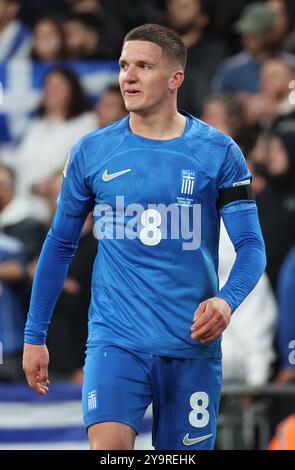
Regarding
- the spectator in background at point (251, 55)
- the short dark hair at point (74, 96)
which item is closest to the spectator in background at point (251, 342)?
the spectator in background at point (251, 55)

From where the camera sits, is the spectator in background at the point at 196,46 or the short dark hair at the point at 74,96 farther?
the short dark hair at the point at 74,96

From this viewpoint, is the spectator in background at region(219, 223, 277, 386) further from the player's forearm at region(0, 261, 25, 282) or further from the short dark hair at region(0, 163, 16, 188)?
the short dark hair at region(0, 163, 16, 188)

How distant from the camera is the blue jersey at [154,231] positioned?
4684 mm

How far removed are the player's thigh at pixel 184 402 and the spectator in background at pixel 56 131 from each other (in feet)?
16.0

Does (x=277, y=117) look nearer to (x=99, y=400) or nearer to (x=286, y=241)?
(x=286, y=241)

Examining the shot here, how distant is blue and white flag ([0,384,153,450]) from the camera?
7574 mm

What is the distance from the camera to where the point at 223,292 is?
4531 mm

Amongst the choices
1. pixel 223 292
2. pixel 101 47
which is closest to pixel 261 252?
pixel 223 292

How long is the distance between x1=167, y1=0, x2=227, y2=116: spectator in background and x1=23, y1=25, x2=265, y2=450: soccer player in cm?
450

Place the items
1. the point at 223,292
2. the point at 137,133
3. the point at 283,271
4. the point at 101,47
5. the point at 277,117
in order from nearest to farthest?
the point at 223,292, the point at 137,133, the point at 283,271, the point at 277,117, the point at 101,47

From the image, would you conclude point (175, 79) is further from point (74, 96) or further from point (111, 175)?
point (74, 96)

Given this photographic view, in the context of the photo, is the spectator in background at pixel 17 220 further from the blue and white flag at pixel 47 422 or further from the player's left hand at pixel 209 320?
the player's left hand at pixel 209 320

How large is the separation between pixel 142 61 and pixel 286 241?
155 inches

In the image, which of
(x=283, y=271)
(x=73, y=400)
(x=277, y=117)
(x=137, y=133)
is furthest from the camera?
(x=277, y=117)
